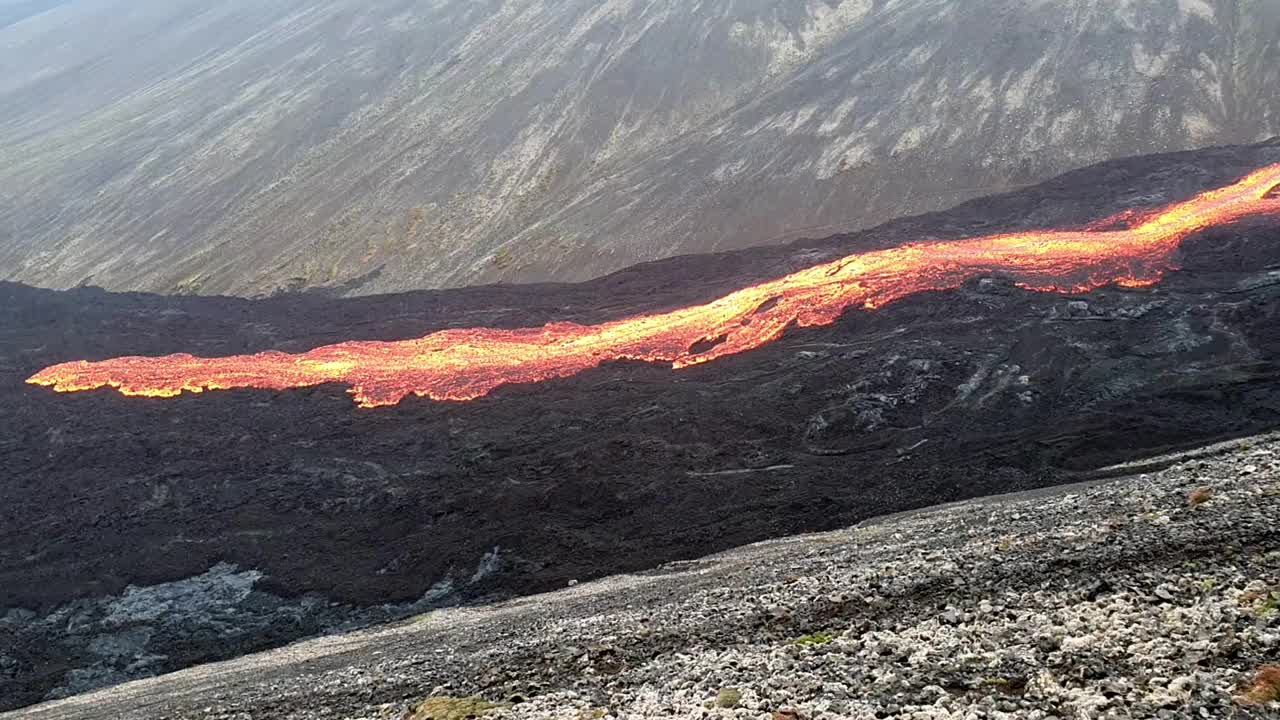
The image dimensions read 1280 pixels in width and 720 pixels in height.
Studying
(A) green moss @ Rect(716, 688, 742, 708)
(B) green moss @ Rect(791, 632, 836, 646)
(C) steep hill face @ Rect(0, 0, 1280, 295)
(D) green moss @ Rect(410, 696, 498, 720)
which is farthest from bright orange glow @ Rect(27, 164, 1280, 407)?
(A) green moss @ Rect(716, 688, 742, 708)

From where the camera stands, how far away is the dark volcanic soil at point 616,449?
85.1 ft

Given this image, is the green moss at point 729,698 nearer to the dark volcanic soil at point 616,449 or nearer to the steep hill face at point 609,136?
the dark volcanic soil at point 616,449

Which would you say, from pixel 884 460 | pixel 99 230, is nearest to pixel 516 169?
pixel 99 230

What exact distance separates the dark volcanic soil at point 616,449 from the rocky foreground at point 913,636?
212 inches

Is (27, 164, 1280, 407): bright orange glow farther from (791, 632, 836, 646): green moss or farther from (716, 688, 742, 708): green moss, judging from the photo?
(716, 688, 742, 708): green moss

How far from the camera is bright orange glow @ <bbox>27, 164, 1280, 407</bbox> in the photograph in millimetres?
39812

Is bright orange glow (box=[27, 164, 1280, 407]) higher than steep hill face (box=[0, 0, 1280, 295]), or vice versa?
steep hill face (box=[0, 0, 1280, 295])

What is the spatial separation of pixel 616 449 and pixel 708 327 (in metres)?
12.2

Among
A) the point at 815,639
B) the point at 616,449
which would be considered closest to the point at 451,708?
the point at 815,639

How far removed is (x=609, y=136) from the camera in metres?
69.4

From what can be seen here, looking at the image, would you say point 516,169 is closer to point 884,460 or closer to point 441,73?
point 441,73

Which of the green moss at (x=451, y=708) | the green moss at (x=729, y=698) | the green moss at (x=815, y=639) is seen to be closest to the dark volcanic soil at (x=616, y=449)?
the green moss at (x=451, y=708)

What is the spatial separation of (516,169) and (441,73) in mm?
23890

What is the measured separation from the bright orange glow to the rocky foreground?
20.0 m
